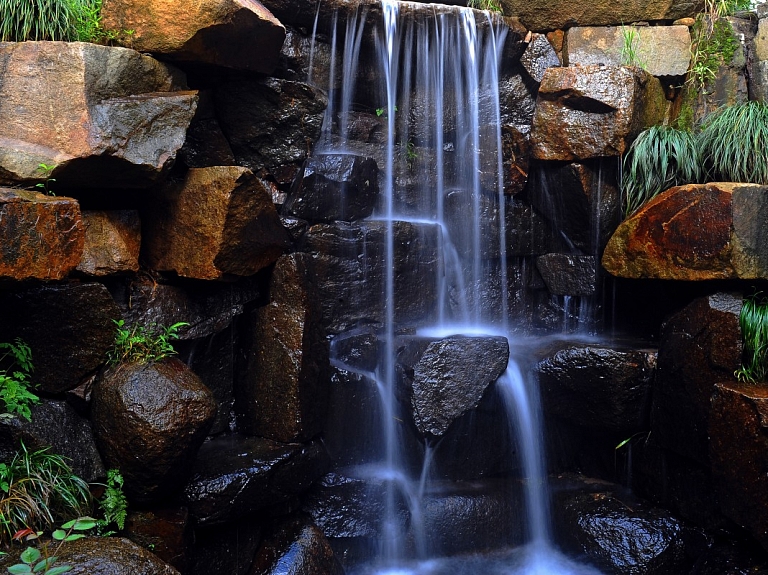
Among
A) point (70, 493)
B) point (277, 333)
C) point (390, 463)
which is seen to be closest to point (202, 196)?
point (277, 333)

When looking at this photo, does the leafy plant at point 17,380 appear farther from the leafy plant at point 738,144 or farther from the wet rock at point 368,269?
the leafy plant at point 738,144

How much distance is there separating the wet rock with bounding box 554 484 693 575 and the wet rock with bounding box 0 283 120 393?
11.4ft

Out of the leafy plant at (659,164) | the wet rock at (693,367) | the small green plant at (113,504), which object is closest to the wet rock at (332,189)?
the leafy plant at (659,164)

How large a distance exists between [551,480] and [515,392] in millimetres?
788

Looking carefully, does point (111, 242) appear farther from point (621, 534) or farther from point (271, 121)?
point (621, 534)

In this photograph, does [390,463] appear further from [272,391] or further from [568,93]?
[568,93]

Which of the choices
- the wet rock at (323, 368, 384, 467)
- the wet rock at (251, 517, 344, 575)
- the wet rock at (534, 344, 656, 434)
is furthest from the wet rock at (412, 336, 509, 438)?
→ the wet rock at (251, 517, 344, 575)

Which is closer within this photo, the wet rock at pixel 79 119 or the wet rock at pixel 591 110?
the wet rock at pixel 79 119

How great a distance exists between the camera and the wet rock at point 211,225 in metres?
4.65

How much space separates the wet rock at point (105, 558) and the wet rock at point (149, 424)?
55 cm

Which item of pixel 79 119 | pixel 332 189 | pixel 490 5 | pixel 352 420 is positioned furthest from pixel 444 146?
pixel 79 119

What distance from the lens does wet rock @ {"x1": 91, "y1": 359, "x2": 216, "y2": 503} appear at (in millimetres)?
3951

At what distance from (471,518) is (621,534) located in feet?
3.46

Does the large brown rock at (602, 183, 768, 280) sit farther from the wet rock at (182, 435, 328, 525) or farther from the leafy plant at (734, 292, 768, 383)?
the wet rock at (182, 435, 328, 525)
